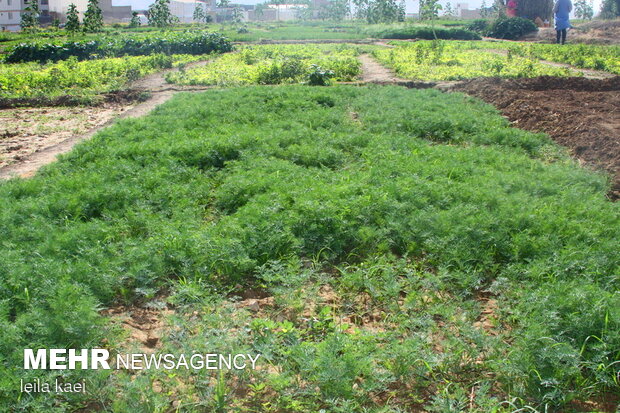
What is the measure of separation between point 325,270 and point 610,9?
60491 millimetres

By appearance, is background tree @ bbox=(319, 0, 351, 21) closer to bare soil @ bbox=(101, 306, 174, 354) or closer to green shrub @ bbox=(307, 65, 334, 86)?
green shrub @ bbox=(307, 65, 334, 86)

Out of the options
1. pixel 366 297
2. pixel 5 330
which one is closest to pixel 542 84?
pixel 366 297

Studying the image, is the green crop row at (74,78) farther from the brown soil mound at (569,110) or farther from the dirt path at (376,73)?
the brown soil mound at (569,110)

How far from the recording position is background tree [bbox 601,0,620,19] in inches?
2046

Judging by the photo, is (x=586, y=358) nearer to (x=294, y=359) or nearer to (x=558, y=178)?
(x=294, y=359)

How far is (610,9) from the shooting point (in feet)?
179

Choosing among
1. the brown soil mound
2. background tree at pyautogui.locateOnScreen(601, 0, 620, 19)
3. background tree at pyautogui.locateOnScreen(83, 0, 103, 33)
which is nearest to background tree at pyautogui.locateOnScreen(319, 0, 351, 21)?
background tree at pyautogui.locateOnScreen(601, 0, 620, 19)

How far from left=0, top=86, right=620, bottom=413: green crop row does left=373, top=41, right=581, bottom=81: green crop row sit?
9435 millimetres

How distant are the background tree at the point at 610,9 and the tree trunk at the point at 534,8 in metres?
7.29

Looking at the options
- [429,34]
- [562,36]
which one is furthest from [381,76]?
[429,34]

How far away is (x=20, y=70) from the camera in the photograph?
2153 cm

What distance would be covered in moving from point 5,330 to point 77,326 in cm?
48

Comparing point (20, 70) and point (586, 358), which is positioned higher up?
point (20, 70)

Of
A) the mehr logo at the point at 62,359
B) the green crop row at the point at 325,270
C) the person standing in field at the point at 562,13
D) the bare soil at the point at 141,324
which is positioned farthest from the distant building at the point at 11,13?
the mehr logo at the point at 62,359
